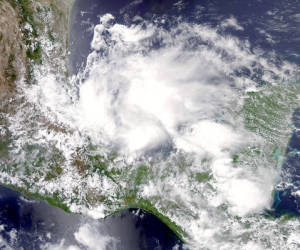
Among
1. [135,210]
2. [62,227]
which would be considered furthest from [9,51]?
[135,210]

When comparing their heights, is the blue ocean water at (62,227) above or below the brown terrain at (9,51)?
below

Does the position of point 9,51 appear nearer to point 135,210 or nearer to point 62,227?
point 62,227

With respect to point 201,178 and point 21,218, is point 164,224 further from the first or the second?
point 21,218

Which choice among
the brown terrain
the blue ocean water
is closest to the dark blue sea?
the blue ocean water

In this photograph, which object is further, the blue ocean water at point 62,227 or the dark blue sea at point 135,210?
the blue ocean water at point 62,227

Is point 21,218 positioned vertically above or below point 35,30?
below

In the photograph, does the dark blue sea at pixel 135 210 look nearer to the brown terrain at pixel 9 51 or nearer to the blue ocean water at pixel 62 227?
the blue ocean water at pixel 62 227

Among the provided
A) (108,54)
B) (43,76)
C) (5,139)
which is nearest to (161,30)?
(108,54)

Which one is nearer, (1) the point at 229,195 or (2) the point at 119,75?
(1) the point at 229,195

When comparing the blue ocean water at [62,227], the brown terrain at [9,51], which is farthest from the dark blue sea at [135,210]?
the brown terrain at [9,51]

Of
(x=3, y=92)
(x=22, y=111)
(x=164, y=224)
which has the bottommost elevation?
(x=164, y=224)

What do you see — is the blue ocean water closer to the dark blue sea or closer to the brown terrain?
the dark blue sea
